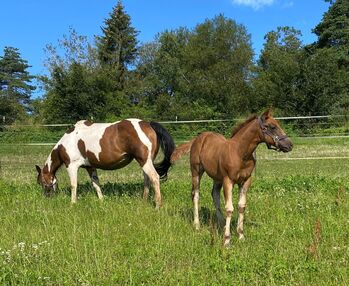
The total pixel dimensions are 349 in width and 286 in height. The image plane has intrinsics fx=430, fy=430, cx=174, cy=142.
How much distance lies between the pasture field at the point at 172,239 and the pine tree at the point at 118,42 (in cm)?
4279

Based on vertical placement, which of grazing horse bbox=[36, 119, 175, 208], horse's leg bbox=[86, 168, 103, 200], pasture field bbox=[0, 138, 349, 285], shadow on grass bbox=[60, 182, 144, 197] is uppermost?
grazing horse bbox=[36, 119, 175, 208]

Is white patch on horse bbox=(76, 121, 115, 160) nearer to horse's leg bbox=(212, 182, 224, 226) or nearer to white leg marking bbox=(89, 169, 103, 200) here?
white leg marking bbox=(89, 169, 103, 200)

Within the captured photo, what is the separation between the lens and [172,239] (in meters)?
5.47

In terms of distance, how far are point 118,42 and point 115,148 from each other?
44.9m

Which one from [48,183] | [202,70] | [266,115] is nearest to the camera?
[266,115]

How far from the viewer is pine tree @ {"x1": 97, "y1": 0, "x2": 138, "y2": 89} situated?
166 ft

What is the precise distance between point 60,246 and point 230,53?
47372 mm

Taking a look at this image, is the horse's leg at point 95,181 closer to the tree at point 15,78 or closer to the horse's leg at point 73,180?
the horse's leg at point 73,180

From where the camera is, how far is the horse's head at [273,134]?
5.43 meters

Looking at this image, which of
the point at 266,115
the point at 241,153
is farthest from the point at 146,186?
the point at 266,115

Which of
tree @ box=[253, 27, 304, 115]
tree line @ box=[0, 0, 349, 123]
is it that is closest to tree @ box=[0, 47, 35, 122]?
tree line @ box=[0, 0, 349, 123]

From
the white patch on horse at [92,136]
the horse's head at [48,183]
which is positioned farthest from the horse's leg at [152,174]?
the horse's head at [48,183]

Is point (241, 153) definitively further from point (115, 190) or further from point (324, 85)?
point (324, 85)

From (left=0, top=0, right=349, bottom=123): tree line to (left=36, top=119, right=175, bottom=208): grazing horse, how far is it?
26.5 meters
